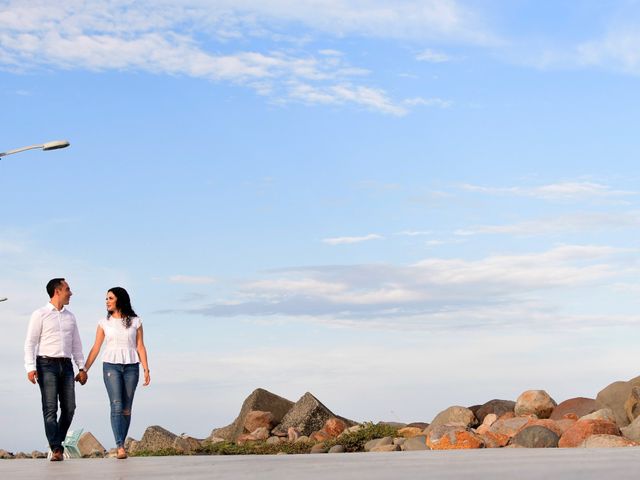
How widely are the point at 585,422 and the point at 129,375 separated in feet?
33.9

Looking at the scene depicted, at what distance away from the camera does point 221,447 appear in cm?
2883

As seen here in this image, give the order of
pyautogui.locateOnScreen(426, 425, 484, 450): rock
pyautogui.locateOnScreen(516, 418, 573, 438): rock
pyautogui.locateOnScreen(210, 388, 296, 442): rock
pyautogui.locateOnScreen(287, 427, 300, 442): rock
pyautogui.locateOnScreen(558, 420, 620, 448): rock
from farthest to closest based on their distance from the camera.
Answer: pyautogui.locateOnScreen(210, 388, 296, 442): rock, pyautogui.locateOnScreen(287, 427, 300, 442): rock, pyautogui.locateOnScreen(516, 418, 573, 438): rock, pyautogui.locateOnScreen(426, 425, 484, 450): rock, pyautogui.locateOnScreen(558, 420, 620, 448): rock

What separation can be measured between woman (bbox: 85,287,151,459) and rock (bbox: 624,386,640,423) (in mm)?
15143

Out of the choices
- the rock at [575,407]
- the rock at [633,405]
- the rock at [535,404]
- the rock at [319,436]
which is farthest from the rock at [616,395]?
the rock at [319,436]

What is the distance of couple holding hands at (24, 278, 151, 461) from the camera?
45.3 feet

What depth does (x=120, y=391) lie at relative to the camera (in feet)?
45.2

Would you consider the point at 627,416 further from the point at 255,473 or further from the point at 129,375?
the point at 255,473

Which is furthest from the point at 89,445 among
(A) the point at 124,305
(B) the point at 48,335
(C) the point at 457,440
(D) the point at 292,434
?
(A) the point at 124,305

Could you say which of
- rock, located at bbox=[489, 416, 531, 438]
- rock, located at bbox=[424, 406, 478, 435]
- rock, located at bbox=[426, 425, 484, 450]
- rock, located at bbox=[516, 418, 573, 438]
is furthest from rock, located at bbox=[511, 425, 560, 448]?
rock, located at bbox=[424, 406, 478, 435]

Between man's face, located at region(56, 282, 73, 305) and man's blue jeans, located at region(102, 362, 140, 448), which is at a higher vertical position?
man's face, located at region(56, 282, 73, 305)

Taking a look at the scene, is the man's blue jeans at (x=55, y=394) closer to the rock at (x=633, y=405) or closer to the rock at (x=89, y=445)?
the rock at (x=633, y=405)

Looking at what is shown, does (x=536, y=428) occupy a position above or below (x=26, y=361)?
below

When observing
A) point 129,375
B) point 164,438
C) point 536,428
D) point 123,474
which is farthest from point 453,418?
point 123,474

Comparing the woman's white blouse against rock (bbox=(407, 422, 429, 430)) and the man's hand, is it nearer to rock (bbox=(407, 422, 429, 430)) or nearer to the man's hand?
the man's hand
